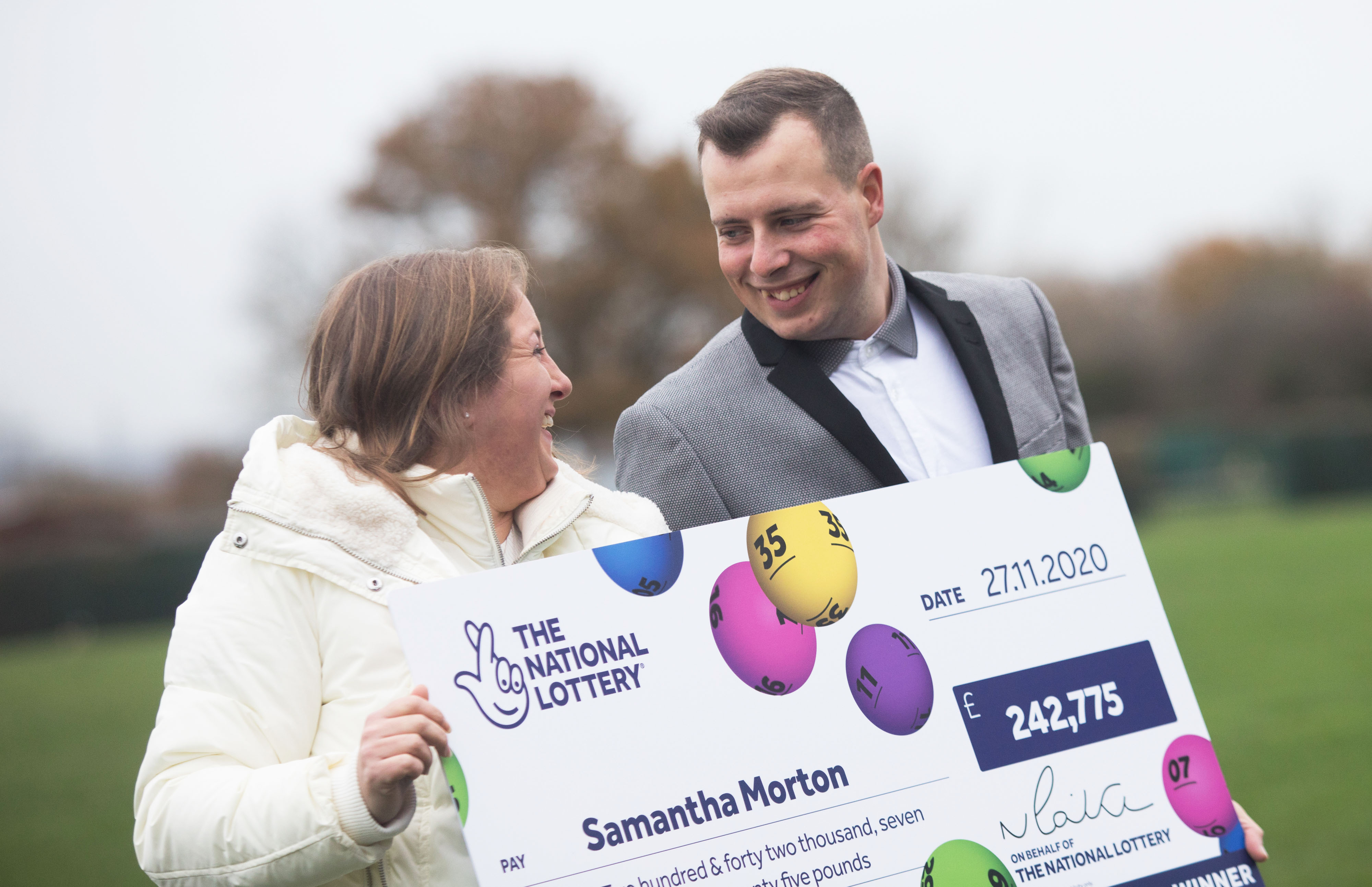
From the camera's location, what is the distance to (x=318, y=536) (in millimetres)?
2293

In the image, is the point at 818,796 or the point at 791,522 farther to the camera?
the point at 791,522

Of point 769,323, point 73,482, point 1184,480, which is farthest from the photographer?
point 73,482

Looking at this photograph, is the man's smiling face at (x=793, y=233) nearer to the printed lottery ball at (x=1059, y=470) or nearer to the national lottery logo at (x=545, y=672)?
the printed lottery ball at (x=1059, y=470)

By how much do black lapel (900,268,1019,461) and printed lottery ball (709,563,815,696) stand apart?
0.90 meters

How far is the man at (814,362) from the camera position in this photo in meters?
3.07

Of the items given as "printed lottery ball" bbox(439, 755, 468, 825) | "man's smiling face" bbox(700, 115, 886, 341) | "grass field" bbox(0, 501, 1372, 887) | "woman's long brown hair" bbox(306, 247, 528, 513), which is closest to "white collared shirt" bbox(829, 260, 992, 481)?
"man's smiling face" bbox(700, 115, 886, 341)

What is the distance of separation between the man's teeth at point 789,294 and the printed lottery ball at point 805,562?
76 cm

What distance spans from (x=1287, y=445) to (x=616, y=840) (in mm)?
36128

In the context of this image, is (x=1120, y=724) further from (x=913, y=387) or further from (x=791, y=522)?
(x=913, y=387)

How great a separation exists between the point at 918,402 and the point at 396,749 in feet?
5.86

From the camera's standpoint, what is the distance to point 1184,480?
120ft

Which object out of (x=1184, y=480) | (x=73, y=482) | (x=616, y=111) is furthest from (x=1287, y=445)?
(x=73, y=482)

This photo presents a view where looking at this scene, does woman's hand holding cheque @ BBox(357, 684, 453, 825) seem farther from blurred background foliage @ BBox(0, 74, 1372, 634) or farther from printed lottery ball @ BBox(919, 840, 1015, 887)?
blurred background foliage @ BBox(0, 74, 1372, 634)
